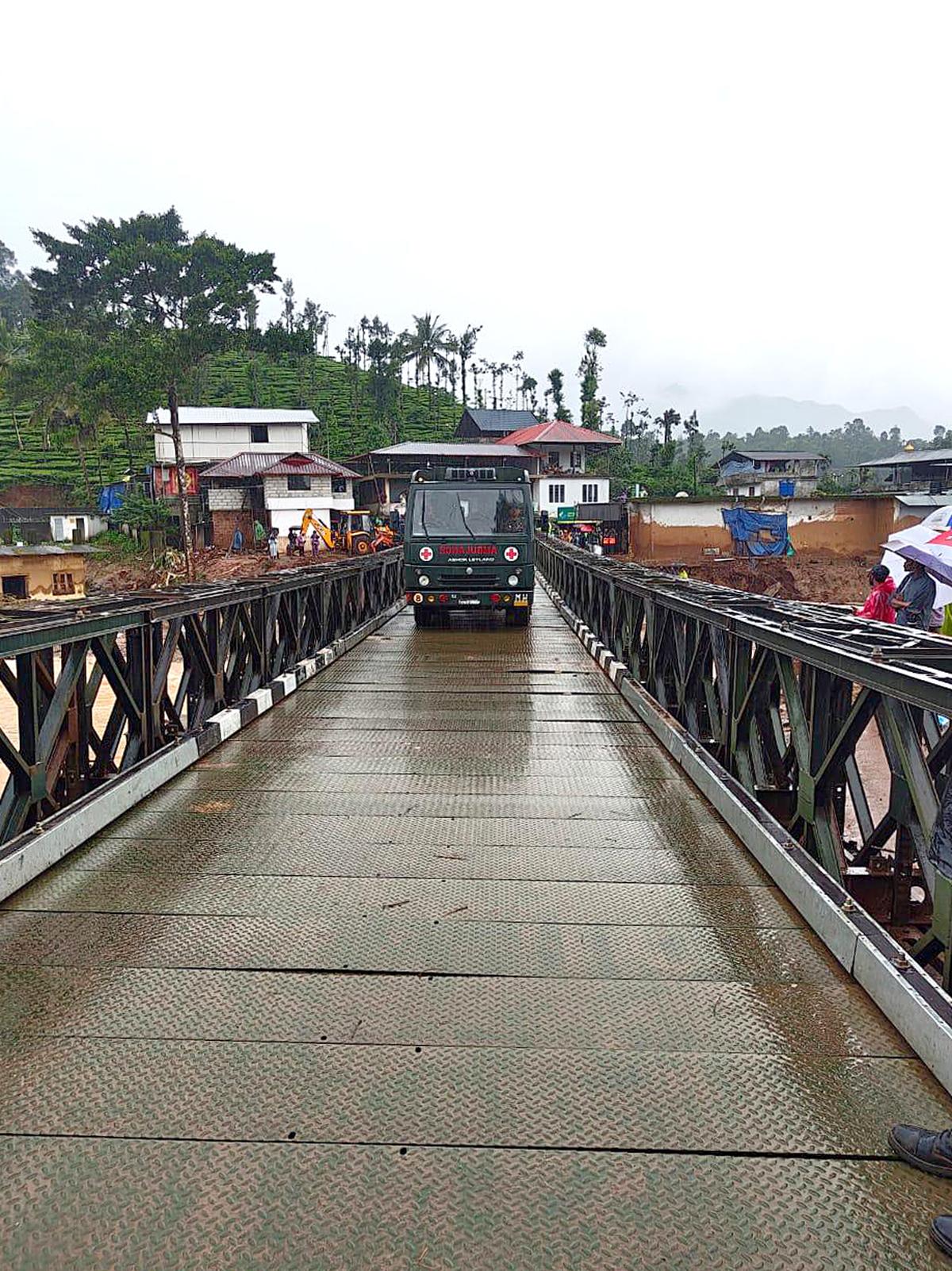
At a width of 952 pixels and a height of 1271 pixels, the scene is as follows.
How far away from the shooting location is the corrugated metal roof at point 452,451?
50.3 meters

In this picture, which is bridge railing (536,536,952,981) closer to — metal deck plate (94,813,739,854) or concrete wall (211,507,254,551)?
metal deck plate (94,813,739,854)

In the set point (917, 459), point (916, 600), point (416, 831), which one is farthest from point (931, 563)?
point (917, 459)

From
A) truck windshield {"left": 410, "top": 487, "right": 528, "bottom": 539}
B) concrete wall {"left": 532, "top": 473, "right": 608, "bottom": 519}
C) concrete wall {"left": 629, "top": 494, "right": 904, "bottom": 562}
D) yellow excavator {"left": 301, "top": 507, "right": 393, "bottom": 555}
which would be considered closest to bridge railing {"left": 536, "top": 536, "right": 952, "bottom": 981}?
truck windshield {"left": 410, "top": 487, "right": 528, "bottom": 539}

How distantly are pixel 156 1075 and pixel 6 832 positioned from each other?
1841mm

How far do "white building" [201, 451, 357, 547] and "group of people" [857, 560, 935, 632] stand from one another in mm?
36538

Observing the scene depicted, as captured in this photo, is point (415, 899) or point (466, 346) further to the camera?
point (466, 346)

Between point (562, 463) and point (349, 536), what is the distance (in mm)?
21357

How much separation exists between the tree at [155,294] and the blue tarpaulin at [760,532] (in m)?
23.8

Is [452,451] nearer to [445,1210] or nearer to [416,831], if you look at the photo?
[416,831]

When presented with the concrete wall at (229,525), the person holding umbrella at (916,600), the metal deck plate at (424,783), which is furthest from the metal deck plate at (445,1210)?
the concrete wall at (229,525)

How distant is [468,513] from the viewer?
12.1 m

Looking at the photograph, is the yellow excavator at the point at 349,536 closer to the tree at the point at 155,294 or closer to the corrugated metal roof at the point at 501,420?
the tree at the point at 155,294

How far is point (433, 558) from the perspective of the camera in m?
11.7

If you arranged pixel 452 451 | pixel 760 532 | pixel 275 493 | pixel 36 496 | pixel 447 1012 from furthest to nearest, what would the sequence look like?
pixel 36 496, pixel 452 451, pixel 275 493, pixel 760 532, pixel 447 1012
